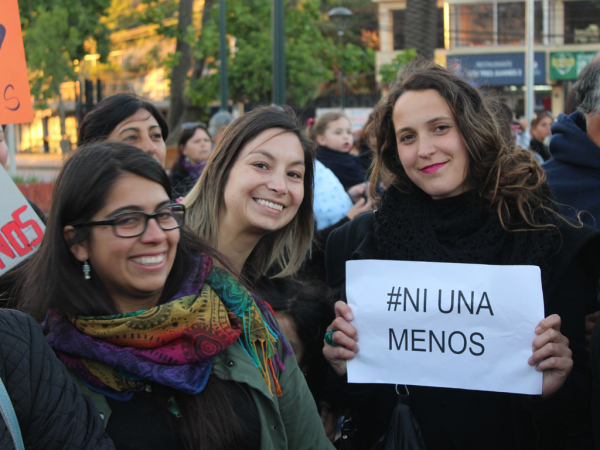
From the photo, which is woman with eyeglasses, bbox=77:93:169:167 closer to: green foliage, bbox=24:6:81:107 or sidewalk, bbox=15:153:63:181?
sidewalk, bbox=15:153:63:181

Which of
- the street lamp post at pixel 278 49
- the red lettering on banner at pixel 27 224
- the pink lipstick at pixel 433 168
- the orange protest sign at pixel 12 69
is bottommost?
the red lettering on banner at pixel 27 224

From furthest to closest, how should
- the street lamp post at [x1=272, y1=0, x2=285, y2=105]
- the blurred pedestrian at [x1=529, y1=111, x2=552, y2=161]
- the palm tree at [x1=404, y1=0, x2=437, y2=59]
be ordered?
the palm tree at [x1=404, y1=0, x2=437, y2=59], the blurred pedestrian at [x1=529, y1=111, x2=552, y2=161], the street lamp post at [x1=272, y1=0, x2=285, y2=105]

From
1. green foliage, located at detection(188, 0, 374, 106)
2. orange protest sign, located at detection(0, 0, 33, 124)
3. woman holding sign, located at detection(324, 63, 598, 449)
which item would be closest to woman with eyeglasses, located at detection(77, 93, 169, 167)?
orange protest sign, located at detection(0, 0, 33, 124)

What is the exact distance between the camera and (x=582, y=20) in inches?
1196

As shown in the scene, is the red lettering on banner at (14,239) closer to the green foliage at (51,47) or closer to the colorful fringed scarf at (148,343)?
the colorful fringed scarf at (148,343)

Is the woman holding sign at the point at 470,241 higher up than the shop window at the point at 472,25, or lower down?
lower down

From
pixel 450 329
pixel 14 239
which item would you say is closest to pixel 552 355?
pixel 450 329

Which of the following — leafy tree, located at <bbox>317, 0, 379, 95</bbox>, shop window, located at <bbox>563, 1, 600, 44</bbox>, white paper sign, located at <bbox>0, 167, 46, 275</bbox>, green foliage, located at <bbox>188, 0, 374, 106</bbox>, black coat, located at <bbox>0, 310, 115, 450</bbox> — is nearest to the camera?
black coat, located at <bbox>0, 310, 115, 450</bbox>

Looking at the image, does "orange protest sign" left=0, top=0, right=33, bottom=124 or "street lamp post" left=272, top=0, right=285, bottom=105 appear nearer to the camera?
"orange protest sign" left=0, top=0, right=33, bottom=124

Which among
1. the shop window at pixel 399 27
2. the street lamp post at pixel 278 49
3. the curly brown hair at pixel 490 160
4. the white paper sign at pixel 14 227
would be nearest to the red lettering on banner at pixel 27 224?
the white paper sign at pixel 14 227

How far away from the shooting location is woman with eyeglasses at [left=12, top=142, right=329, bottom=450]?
1.80 meters

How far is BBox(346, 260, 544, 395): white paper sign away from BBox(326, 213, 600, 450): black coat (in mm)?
121

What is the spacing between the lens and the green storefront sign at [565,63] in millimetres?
28609

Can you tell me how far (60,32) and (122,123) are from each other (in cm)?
1738
